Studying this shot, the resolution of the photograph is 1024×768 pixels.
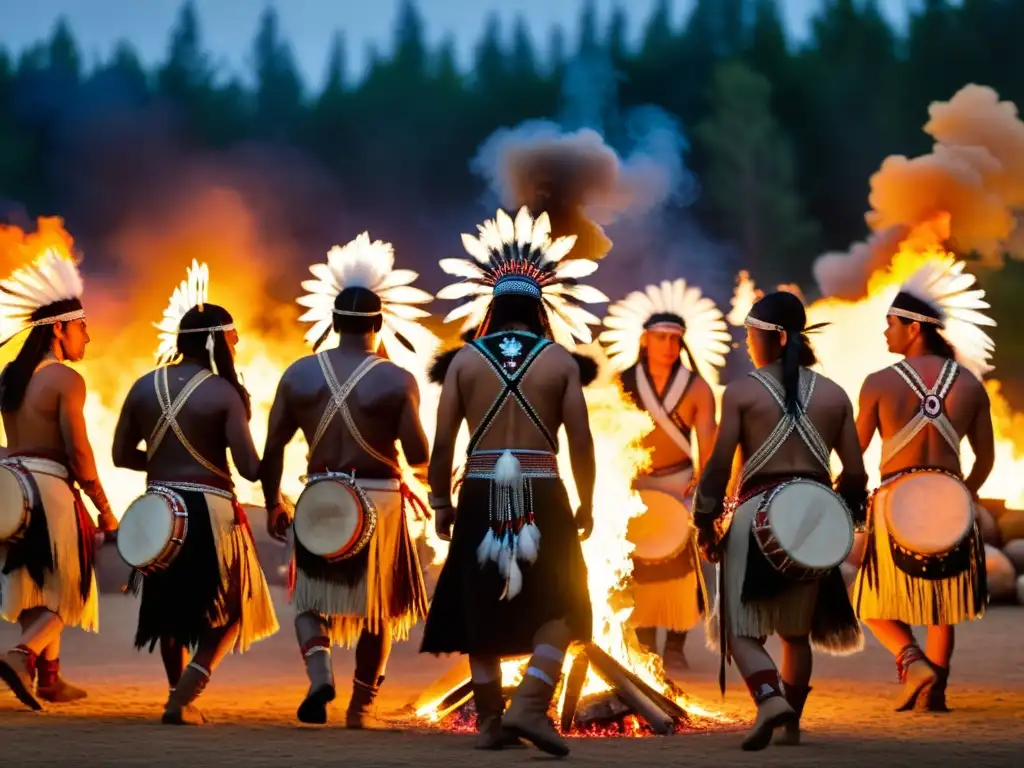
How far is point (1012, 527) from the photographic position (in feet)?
52.3

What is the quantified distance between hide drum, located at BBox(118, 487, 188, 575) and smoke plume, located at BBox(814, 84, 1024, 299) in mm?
16365

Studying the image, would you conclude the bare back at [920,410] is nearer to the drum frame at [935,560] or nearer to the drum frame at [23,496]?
the drum frame at [935,560]

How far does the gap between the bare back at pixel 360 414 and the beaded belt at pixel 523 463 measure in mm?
694

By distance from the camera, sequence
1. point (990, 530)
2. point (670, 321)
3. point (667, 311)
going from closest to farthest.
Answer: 1. point (670, 321)
2. point (667, 311)
3. point (990, 530)

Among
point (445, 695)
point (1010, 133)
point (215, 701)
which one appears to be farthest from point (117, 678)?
point (1010, 133)

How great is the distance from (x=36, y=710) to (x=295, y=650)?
12.7ft

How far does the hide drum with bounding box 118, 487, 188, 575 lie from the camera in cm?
723

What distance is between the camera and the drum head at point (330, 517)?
717 cm

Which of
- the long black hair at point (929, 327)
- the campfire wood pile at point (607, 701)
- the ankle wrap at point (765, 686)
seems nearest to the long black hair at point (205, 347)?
the campfire wood pile at point (607, 701)

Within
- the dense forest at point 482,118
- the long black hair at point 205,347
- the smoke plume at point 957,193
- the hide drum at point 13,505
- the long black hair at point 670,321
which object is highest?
the dense forest at point 482,118

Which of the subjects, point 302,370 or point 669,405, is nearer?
point 302,370

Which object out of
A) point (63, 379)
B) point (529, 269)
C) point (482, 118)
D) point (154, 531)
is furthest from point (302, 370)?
point (482, 118)

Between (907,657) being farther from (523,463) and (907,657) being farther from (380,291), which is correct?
(380,291)

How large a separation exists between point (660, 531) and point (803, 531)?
9.43 feet
